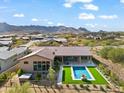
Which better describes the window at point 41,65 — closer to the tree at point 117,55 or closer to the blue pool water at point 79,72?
the blue pool water at point 79,72

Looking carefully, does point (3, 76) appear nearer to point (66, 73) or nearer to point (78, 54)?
point (66, 73)

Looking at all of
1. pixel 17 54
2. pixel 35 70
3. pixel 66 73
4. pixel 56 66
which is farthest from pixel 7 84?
pixel 17 54

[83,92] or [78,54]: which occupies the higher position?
[78,54]

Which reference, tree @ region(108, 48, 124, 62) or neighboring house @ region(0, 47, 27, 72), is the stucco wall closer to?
neighboring house @ region(0, 47, 27, 72)

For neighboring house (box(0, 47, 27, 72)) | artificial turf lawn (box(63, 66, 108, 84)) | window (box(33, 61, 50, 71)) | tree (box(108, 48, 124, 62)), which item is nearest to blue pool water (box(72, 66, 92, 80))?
artificial turf lawn (box(63, 66, 108, 84))

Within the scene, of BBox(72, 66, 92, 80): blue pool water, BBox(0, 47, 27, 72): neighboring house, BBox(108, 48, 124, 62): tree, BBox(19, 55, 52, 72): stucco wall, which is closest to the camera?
BBox(72, 66, 92, 80): blue pool water

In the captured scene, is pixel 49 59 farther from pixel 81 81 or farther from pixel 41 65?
pixel 81 81

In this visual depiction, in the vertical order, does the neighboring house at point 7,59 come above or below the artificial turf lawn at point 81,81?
above

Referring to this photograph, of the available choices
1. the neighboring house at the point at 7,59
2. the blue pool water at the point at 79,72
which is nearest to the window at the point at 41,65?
the blue pool water at the point at 79,72
